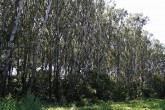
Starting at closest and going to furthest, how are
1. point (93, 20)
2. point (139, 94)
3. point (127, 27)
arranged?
point (93, 20), point (139, 94), point (127, 27)

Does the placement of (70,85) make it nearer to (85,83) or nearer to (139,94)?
(85,83)

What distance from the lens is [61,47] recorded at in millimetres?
44781

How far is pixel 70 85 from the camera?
32.7 m

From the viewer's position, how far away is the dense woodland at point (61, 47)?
29.4 meters

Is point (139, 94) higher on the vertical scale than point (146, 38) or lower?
lower

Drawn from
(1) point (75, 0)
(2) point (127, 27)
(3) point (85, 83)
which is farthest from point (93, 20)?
(2) point (127, 27)

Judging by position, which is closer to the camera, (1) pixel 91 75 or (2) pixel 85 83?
(2) pixel 85 83

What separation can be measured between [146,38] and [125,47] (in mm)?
10966

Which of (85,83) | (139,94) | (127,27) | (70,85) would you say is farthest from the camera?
(127,27)

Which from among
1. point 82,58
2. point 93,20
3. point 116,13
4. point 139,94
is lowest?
point 139,94

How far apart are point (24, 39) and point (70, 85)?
22.2ft

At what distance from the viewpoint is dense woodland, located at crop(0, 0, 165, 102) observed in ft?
96.6

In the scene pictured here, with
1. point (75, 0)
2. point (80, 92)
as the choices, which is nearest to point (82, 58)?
point (75, 0)

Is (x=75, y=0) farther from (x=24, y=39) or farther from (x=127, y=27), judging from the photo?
(x=127, y=27)
